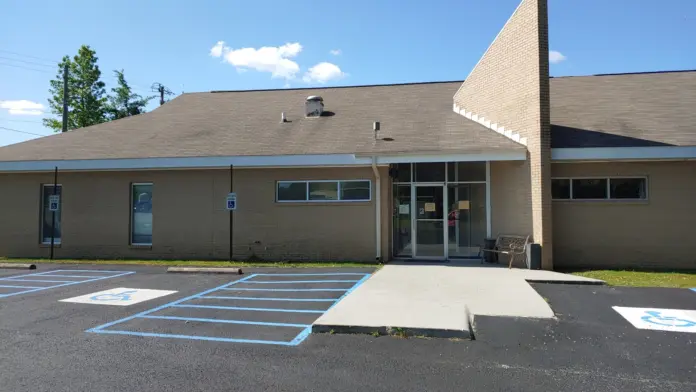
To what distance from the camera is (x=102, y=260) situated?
14.3m

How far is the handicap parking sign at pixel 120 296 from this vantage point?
26.8 ft

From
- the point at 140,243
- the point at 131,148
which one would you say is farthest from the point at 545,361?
the point at 131,148

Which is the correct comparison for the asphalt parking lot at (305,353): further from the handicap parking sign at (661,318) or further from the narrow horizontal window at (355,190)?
the narrow horizontal window at (355,190)

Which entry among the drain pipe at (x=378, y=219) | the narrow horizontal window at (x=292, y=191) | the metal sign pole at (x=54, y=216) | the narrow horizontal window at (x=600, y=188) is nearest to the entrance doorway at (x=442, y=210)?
the drain pipe at (x=378, y=219)

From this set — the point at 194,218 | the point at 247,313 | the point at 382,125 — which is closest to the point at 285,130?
the point at 382,125

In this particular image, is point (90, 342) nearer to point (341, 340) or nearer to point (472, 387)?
point (341, 340)

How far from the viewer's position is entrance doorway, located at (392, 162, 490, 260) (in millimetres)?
13469

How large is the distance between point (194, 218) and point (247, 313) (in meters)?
7.72

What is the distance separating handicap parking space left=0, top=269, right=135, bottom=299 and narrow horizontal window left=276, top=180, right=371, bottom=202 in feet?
15.6

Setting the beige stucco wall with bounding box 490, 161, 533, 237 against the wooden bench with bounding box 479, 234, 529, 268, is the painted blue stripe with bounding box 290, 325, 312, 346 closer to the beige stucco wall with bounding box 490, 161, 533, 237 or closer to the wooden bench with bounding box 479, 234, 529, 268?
the wooden bench with bounding box 479, 234, 529, 268

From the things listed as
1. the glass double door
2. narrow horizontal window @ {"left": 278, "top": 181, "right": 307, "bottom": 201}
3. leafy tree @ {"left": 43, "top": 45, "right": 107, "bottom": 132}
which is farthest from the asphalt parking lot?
leafy tree @ {"left": 43, "top": 45, "right": 107, "bottom": 132}

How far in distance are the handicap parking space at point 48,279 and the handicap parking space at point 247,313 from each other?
357 cm

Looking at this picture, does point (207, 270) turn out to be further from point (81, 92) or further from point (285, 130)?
point (81, 92)

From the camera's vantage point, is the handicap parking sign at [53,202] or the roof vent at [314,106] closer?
the handicap parking sign at [53,202]
